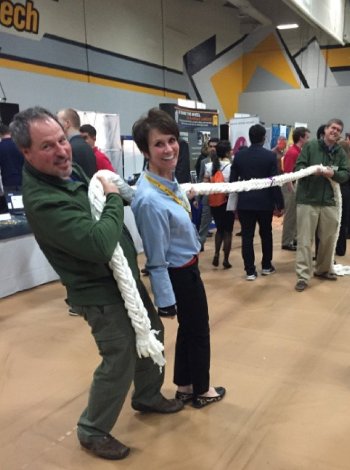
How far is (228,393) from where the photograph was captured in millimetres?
2279

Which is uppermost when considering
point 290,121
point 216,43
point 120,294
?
point 216,43

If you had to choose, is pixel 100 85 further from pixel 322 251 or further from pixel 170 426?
pixel 170 426

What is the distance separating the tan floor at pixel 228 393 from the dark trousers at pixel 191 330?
0.18 meters

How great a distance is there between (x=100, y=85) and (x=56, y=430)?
7203 millimetres

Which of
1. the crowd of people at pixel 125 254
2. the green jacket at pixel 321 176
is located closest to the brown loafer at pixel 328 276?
the green jacket at pixel 321 176

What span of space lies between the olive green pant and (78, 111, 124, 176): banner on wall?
212 inches

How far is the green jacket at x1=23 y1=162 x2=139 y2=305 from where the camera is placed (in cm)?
140

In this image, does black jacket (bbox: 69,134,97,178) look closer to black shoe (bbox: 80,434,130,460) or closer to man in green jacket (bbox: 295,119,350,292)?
man in green jacket (bbox: 295,119,350,292)

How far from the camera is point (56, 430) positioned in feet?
6.61

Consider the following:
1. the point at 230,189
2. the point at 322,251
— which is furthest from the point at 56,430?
the point at 322,251

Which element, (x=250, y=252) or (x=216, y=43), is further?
(x=216, y=43)

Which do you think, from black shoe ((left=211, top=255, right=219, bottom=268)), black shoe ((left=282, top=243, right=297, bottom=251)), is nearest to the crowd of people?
black shoe ((left=211, top=255, right=219, bottom=268))

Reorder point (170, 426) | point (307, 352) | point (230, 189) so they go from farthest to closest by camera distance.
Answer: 1. point (230, 189)
2. point (307, 352)
3. point (170, 426)

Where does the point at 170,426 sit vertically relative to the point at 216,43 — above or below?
below
